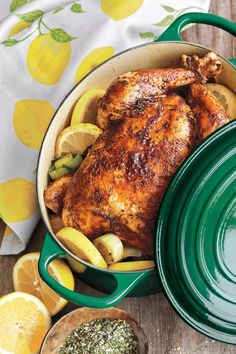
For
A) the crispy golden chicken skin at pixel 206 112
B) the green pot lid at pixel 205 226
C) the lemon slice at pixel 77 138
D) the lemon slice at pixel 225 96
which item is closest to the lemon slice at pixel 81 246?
the green pot lid at pixel 205 226

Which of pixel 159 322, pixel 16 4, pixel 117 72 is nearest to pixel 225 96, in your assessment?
pixel 117 72

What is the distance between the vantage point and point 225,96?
5.99ft

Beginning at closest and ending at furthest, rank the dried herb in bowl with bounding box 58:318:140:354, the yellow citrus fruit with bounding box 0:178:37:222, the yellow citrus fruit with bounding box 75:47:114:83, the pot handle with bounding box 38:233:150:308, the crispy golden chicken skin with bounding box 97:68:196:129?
1. the pot handle with bounding box 38:233:150:308
2. the crispy golden chicken skin with bounding box 97:68:196:129
3. the dried herb in bowl with bounding box 58:318:140:354
4. the yellow citrus fruit with bounding box 0:178:37:222
5. the yellow citrus fruit with bounding box 75:47:114:83

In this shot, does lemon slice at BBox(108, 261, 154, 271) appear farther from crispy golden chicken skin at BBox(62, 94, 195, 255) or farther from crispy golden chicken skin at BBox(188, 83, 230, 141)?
crispy golden chicken skin at BBox(188, 83, 230, 141)

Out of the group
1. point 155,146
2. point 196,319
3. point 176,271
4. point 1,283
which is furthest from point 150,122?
point 1,283

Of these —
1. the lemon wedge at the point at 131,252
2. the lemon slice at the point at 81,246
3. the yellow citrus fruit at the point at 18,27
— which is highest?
the yellow citrus fruit at the point at 18,27

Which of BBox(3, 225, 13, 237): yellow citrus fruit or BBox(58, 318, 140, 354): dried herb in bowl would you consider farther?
BBox(3, 225, 13, 237): yellow citrus fruit

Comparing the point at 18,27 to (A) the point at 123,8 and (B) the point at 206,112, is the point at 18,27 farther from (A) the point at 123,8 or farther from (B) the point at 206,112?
(B) the point at 206,112

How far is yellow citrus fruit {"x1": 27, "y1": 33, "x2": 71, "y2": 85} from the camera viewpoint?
207cm

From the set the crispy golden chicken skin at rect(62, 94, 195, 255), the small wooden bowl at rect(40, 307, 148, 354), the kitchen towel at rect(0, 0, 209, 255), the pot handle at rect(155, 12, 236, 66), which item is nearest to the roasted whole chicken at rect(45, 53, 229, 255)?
the crispy golden chicken skin at rect(62, 94, 195, 255)

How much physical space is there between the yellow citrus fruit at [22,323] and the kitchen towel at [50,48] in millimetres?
252

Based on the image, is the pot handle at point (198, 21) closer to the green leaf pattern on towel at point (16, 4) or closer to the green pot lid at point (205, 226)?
the green pot lid at point (205, 226)

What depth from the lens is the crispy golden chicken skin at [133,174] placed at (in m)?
1.68

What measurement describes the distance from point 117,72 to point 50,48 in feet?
1.00
